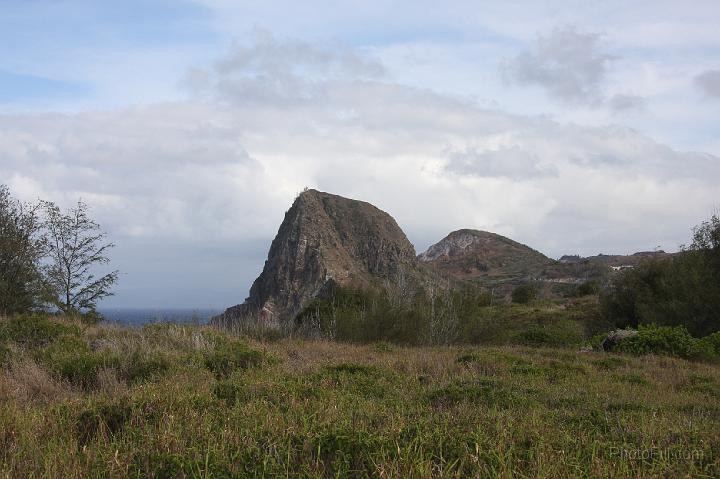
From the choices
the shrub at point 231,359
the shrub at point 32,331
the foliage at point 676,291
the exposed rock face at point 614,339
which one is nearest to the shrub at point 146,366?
the shrub at point 231,359

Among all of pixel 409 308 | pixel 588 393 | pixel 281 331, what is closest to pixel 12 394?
pixel 588 393

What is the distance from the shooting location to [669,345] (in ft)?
52.9

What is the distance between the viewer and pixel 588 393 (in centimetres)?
852

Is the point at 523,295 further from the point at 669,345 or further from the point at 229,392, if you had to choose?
the point at 229,392

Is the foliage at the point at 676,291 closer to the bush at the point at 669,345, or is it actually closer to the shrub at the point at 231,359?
the bush at the point at 669,345

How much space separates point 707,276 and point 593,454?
2463cm

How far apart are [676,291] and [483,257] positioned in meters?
94.0

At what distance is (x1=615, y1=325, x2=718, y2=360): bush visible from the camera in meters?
15.9

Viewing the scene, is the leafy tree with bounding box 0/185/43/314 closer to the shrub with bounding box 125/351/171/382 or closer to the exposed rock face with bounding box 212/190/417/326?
the shrub with bounding box 125/351/171/382

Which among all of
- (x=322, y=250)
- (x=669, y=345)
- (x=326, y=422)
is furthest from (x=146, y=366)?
(x=322, y=250)

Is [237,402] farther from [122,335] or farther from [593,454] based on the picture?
[122,335]

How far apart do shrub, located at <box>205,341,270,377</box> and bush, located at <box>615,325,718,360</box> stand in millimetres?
11222

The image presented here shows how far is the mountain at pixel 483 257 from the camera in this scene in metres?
105

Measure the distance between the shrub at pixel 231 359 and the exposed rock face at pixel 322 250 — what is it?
1812 inches
